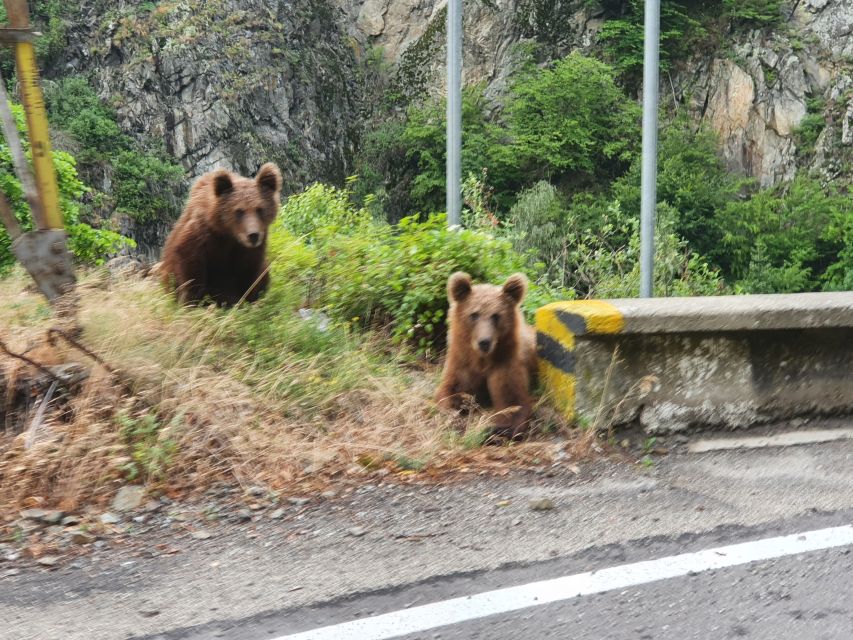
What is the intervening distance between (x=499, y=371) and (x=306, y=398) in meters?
1.05

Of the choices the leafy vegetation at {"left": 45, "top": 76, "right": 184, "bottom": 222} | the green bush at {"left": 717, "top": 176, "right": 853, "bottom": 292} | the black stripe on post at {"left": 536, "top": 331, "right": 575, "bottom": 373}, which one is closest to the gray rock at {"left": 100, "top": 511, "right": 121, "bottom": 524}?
the black stripe on post at {"left": 536, "top": 331, "right": 575, "bottom": 373}

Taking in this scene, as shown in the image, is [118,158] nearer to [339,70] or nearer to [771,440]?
[339,70]

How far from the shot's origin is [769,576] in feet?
9.46

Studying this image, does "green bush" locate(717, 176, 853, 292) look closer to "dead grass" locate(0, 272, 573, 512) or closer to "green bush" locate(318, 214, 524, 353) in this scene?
"green bush" locate(318, 214, 524, 353)

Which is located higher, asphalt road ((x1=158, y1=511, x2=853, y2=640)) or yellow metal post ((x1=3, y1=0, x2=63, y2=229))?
yellow metal post ((x1=3, y1=0, x2=63, y2=229))

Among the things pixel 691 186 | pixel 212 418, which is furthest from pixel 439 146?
pixel 212 418

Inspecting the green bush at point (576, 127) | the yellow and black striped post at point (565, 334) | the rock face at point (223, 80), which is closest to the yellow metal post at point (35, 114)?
the yellow and black striped post at point (565, 334)

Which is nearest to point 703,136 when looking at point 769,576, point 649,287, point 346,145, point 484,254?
point 346,145

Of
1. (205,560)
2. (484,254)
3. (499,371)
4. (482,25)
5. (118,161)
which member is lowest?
(205,560)

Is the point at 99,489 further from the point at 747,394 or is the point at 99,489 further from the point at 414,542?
the point at 747,394

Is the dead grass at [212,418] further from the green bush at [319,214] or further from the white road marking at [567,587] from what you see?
the green bush at [319,214]

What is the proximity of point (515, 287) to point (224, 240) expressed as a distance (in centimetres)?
190

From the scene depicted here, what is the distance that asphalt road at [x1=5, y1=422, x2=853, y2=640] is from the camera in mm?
2598

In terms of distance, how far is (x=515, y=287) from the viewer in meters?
4.89
